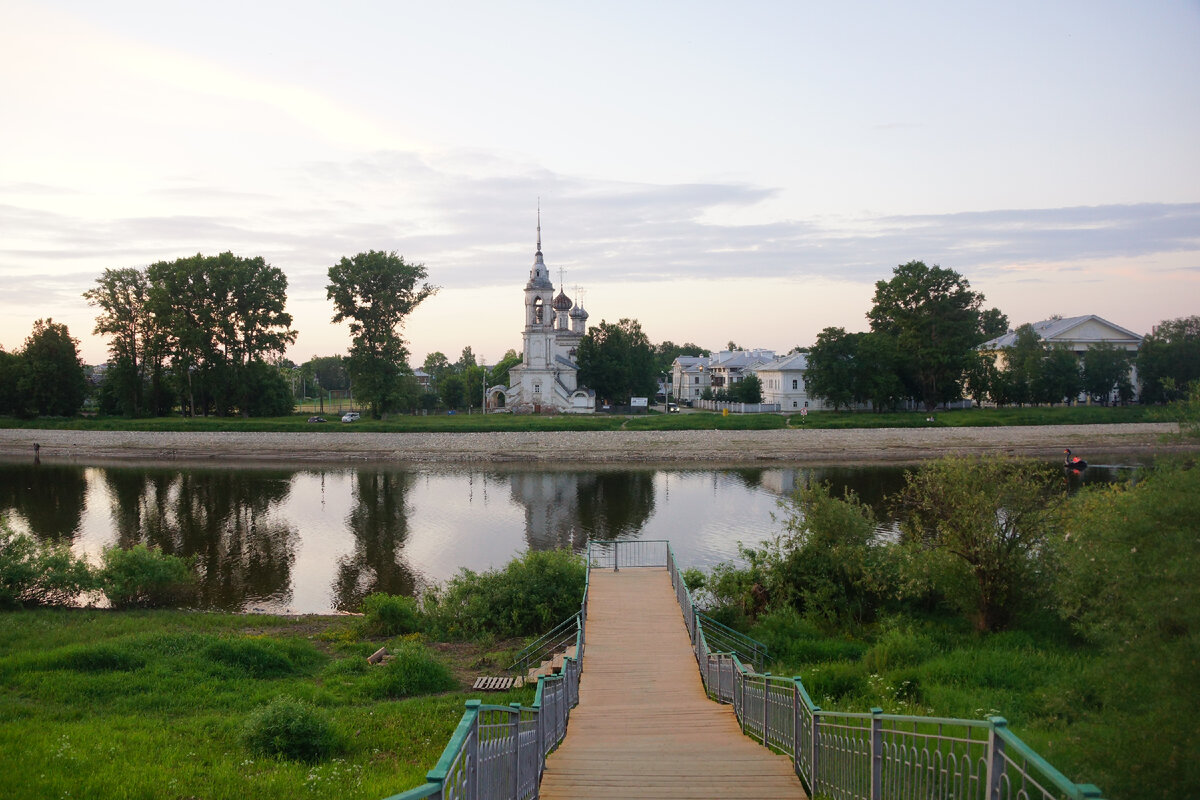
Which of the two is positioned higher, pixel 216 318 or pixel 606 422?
pixel 216 318

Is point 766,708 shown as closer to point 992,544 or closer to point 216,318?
point 992,544

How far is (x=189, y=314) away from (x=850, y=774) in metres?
64.0

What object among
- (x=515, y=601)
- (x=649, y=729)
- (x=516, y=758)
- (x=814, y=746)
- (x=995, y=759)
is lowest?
(x=515, y=601)

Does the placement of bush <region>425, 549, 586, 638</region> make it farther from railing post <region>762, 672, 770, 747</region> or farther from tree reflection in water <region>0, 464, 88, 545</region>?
tree reflection in water <region>0, 464, 88, 545</region>

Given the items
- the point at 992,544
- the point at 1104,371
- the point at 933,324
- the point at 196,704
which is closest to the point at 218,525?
the point at 196,704

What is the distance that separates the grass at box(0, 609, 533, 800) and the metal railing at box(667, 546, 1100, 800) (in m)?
3.68

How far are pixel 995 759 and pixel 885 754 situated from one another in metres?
2.57

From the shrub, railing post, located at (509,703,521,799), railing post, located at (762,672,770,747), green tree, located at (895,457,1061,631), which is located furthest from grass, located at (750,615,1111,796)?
the shrub

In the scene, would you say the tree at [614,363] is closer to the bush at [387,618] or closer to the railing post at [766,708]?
the bush at [387,618]

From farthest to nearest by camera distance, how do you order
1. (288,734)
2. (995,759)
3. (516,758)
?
(288,734)
(516,758)
(995,759)

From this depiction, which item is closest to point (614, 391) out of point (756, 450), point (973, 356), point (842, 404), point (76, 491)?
point (842, 404)

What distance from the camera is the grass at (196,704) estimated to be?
8.16 m

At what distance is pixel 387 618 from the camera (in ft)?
56.8

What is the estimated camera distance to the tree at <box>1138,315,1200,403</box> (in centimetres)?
6550
